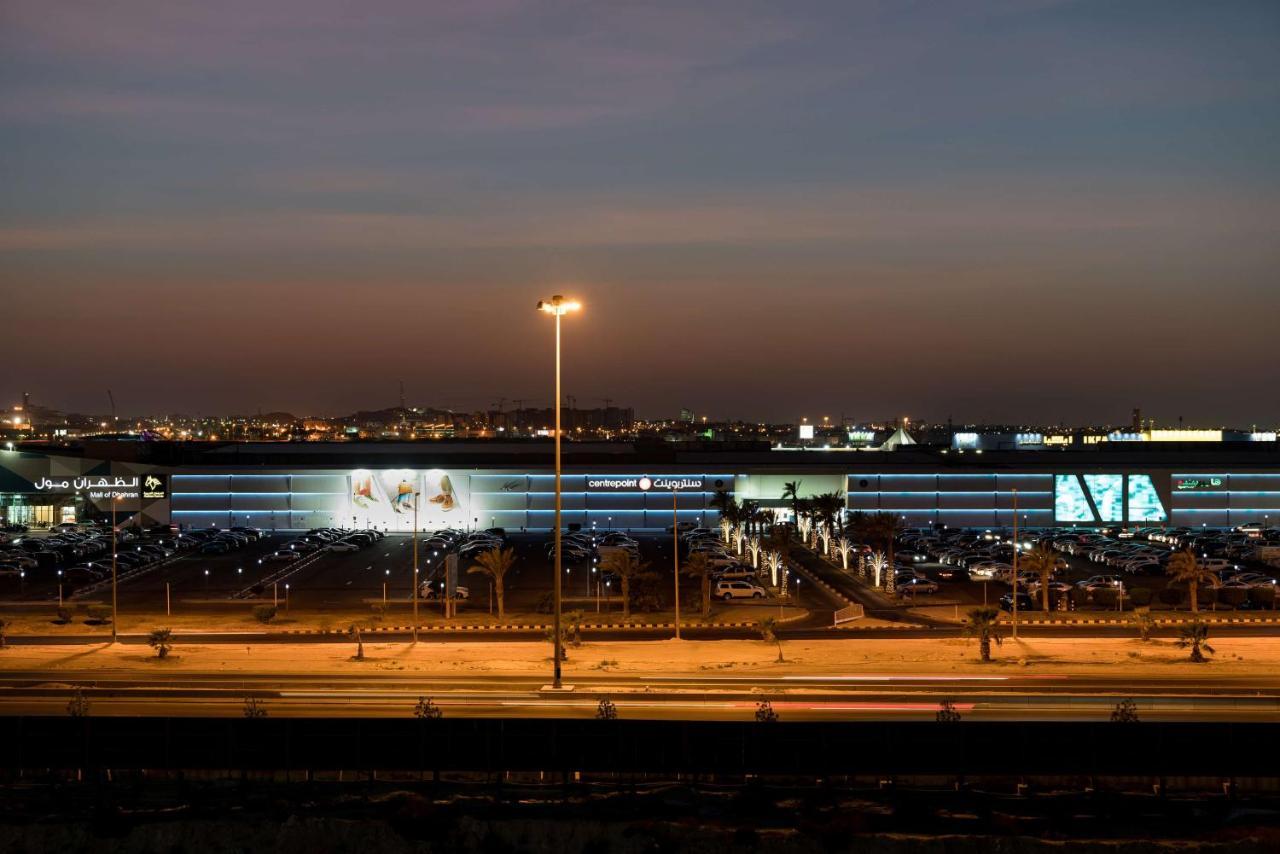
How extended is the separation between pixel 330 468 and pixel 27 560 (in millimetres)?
16739

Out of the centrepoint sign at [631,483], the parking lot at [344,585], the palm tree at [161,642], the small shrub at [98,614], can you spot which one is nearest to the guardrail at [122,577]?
the parking lot at [344,585]

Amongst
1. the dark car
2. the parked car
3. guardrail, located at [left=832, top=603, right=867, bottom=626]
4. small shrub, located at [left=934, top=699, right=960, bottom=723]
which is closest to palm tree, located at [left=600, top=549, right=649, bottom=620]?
guardrail, located at [left=832, top=603, right=867, bottom=626]

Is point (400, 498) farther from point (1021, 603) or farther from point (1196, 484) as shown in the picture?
point (1196, 484)

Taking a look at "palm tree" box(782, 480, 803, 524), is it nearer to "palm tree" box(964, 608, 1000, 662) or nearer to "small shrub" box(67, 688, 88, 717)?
"palm tree" box(964, 608, 1000, 662)

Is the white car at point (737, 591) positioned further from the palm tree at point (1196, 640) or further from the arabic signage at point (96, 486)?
the arabic signage at point (96, 486)

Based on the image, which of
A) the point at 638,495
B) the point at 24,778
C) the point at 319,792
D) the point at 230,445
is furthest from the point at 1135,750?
the point at 230,445

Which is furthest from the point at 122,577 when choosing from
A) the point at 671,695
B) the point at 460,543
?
the point at 671,695

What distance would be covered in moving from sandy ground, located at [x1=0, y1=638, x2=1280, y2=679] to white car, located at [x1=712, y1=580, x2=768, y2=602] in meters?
9.71

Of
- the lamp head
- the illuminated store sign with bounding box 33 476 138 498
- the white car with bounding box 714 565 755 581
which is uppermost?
the lamp head

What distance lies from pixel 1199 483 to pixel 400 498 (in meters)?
46.3

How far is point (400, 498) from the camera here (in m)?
60.5

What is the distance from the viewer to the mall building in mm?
60719

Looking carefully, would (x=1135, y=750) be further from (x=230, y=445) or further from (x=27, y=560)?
(x=230, y=445)

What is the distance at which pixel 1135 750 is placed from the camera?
18266mm
